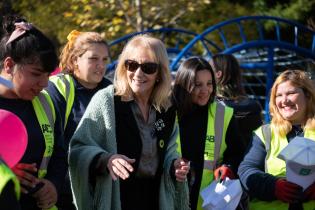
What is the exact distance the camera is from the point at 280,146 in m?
3.86

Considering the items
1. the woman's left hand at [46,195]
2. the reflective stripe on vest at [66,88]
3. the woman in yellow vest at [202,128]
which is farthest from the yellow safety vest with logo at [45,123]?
the woman in yellow vest at [202,128]

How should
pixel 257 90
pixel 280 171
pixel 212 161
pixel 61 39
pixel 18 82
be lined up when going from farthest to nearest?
1. pixel 257 90
2. pixel 61 39
3. pixel 212 161
4. pixel 280 171
5. pixel 18 82

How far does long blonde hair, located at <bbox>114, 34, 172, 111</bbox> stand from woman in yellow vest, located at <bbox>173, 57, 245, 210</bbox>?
0.81 meters

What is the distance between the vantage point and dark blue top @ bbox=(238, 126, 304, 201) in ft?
12.3

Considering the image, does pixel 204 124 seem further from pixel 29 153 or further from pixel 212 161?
pixel 29 153

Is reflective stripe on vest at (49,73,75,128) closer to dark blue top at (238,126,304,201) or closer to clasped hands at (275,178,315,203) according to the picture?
dark blue top at (238,126,304,201)

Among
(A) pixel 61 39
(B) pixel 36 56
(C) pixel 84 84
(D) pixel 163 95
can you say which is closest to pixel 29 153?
(B) pixel 36 56

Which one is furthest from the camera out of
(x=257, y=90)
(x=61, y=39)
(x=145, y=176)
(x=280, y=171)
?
(x=257, y=90)

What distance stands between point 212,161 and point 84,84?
1.05 m

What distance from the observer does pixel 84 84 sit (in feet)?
14.3

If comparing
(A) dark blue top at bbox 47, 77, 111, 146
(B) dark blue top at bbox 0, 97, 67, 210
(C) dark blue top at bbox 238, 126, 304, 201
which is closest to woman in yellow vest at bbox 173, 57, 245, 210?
(C) dark blue top at bbox 238, 126, 304, 201

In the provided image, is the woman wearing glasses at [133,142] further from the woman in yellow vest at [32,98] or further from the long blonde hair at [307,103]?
the long blonde hair at [307,103]

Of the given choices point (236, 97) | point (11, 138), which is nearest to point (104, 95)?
point (11, 138)

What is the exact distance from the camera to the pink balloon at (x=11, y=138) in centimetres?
262
